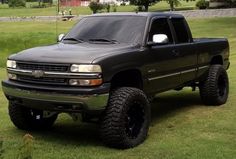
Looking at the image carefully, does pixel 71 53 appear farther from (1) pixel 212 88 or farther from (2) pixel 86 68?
(1) pixel 212 88

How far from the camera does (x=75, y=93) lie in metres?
6.76

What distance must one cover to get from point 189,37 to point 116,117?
3186 mm

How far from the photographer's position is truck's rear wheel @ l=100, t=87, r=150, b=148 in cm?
692

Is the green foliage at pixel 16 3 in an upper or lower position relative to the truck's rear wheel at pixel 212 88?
lower

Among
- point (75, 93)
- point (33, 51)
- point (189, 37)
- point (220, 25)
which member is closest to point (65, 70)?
point (75, 93)

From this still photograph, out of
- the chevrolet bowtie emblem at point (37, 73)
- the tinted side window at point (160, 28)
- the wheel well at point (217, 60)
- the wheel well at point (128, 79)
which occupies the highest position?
the tinted side window at point (160, 28)

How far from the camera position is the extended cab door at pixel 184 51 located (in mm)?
8961

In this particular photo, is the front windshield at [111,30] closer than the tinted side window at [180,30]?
Yes

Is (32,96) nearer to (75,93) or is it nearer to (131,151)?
(75,93)

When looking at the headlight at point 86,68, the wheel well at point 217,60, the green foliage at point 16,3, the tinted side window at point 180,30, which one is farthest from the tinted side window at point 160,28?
the green foliage at point 16,3

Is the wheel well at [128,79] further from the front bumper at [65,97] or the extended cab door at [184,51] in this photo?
the extended cab door at [184,51]

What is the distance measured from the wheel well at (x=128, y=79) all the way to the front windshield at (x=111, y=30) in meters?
0.53

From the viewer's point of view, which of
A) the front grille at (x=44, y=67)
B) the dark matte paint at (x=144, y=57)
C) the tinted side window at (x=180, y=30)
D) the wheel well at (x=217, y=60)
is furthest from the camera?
the wheel well at (x=217, y=60)

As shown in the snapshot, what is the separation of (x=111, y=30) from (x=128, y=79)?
0.93 meters
